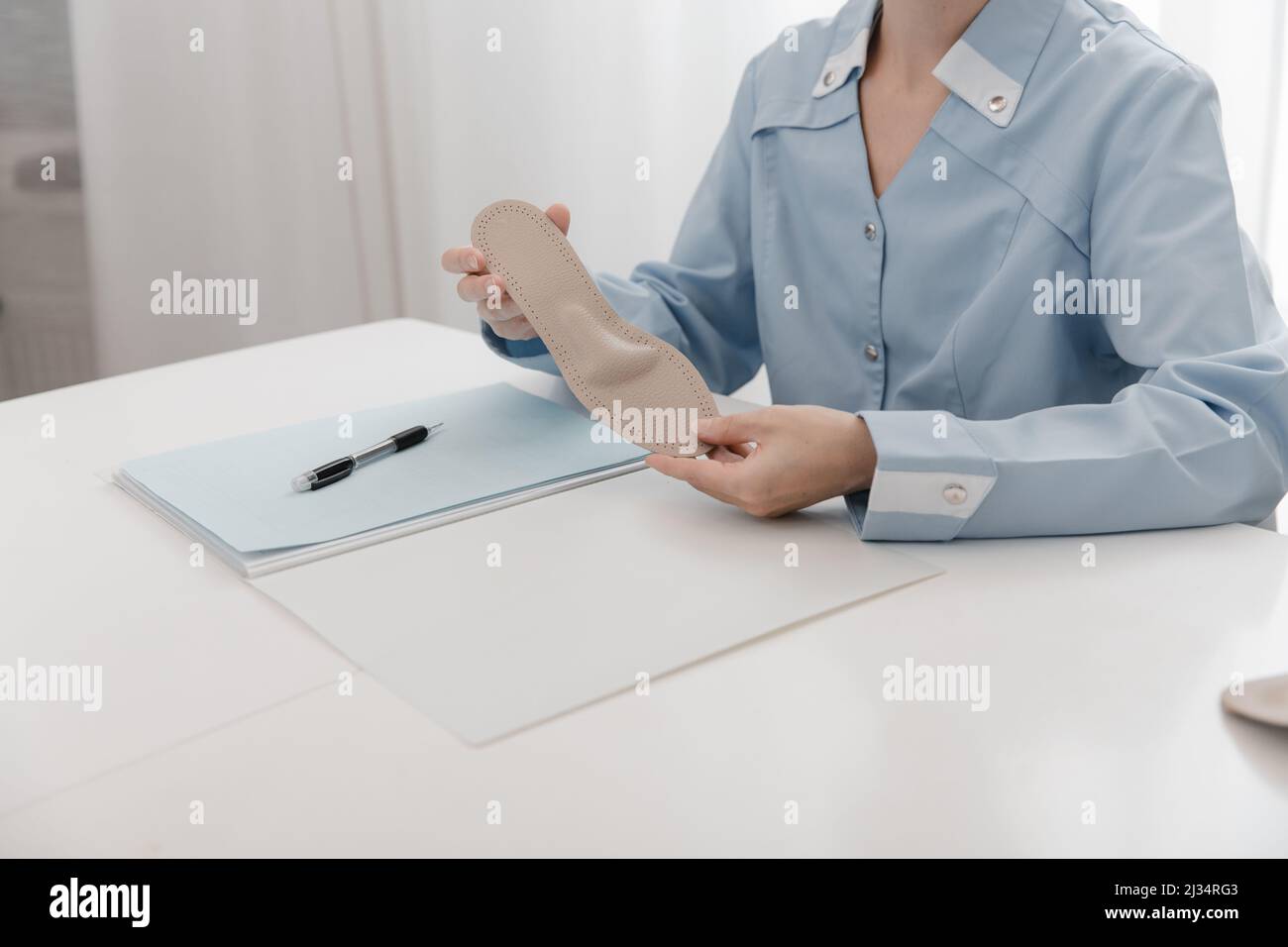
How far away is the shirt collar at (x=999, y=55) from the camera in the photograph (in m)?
0.91

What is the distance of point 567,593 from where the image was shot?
656mm

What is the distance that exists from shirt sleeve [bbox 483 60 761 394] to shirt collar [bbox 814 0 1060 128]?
240 mm

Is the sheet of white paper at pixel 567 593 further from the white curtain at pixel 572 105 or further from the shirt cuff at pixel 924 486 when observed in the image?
the white curtain at pixel 572 105

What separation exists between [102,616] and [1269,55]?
1775mm

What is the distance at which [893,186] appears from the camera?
972mm

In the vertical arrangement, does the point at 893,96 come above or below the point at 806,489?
above

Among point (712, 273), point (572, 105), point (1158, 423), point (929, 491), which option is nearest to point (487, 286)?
point (712, 273)

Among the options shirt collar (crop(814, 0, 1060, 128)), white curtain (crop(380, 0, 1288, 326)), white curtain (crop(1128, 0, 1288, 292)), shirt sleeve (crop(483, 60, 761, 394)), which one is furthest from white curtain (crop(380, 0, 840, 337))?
shirt collar (crop(814, 0, 1060, 128))

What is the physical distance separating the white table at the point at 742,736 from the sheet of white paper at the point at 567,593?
0.05 feet

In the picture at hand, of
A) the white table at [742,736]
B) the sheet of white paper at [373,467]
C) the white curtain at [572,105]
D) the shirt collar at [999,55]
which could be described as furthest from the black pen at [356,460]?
the white curtain at [572,105]

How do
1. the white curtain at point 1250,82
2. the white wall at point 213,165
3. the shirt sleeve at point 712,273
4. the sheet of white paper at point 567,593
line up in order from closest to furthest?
the sheet of white paper at point 567,593, the shirt sleeve at point 712,273, the white curtain at point 1250,82, the white wall at point 213,165
